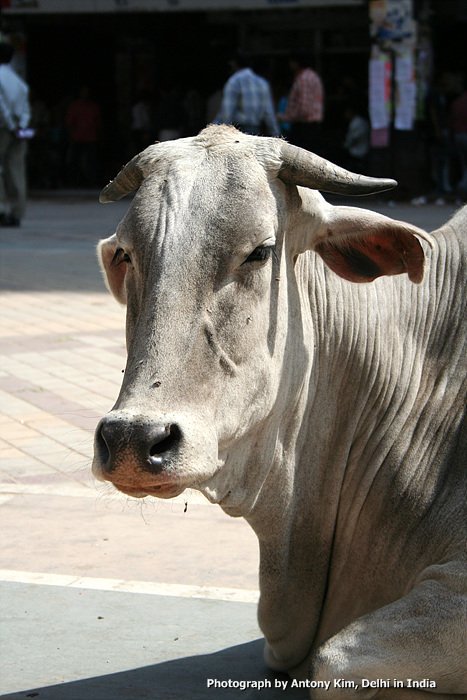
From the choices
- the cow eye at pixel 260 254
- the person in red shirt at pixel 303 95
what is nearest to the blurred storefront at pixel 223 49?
the person in red shirt at pixel 303 95

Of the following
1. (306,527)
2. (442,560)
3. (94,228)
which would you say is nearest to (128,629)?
(306,527)

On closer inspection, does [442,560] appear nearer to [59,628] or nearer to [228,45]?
[59,628]

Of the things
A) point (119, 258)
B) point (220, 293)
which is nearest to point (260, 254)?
point (220, 293)

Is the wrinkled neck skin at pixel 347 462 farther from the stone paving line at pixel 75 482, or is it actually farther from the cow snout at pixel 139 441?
the cow snout at pixel 139 441

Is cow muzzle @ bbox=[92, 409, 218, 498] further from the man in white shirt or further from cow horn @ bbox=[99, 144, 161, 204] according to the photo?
the man in white shirt

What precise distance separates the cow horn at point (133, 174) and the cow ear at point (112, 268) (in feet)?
0.53

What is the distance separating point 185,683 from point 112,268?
4.29ft

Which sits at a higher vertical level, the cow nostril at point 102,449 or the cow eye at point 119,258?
the cow eye at point 119,258

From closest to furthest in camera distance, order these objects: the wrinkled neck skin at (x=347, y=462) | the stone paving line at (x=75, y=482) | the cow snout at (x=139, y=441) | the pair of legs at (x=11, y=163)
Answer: the cow snout at (x=139, y=441) < the wrinkled neck skin at (x=347, y=462) < the stone paving line at (x=75, y=482) < the pair of legs at (x=11, y=163)

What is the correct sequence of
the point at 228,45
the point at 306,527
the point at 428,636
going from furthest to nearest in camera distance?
the point at 228,45
the point at 306,527
the point at 428,636

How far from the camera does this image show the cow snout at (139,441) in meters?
2.45

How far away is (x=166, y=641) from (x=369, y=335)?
4.12ft

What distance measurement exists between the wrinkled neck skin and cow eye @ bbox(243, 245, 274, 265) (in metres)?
0.17

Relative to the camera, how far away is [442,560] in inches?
116
